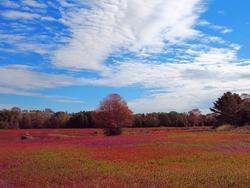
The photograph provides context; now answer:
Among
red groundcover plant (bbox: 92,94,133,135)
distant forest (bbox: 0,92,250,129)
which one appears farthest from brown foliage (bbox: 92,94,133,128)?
distant forest (bbox: 0,92,250,129)

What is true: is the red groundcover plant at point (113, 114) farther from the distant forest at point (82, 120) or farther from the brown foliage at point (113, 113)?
the distant forest at point (82, 120)

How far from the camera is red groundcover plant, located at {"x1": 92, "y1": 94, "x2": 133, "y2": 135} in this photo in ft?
248

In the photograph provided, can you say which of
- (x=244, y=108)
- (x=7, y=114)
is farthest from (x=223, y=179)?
(x=7, y=114)

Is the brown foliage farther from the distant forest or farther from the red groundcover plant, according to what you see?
the distant forest

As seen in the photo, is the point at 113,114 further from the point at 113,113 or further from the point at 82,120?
the point at 82,120

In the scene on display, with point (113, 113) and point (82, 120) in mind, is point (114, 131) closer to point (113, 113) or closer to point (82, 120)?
point (113, 113)

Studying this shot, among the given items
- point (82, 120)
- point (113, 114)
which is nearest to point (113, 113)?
point (113, 114)

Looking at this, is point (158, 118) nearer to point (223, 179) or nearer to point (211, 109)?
point (211, 109)

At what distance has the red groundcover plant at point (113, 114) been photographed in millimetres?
75625

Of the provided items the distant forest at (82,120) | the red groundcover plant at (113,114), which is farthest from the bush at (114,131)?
the distant forest at (82,120)

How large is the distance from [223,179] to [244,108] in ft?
280

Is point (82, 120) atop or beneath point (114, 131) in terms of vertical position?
atop

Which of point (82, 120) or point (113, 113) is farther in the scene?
point (82, 120)

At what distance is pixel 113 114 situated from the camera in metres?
75.6
